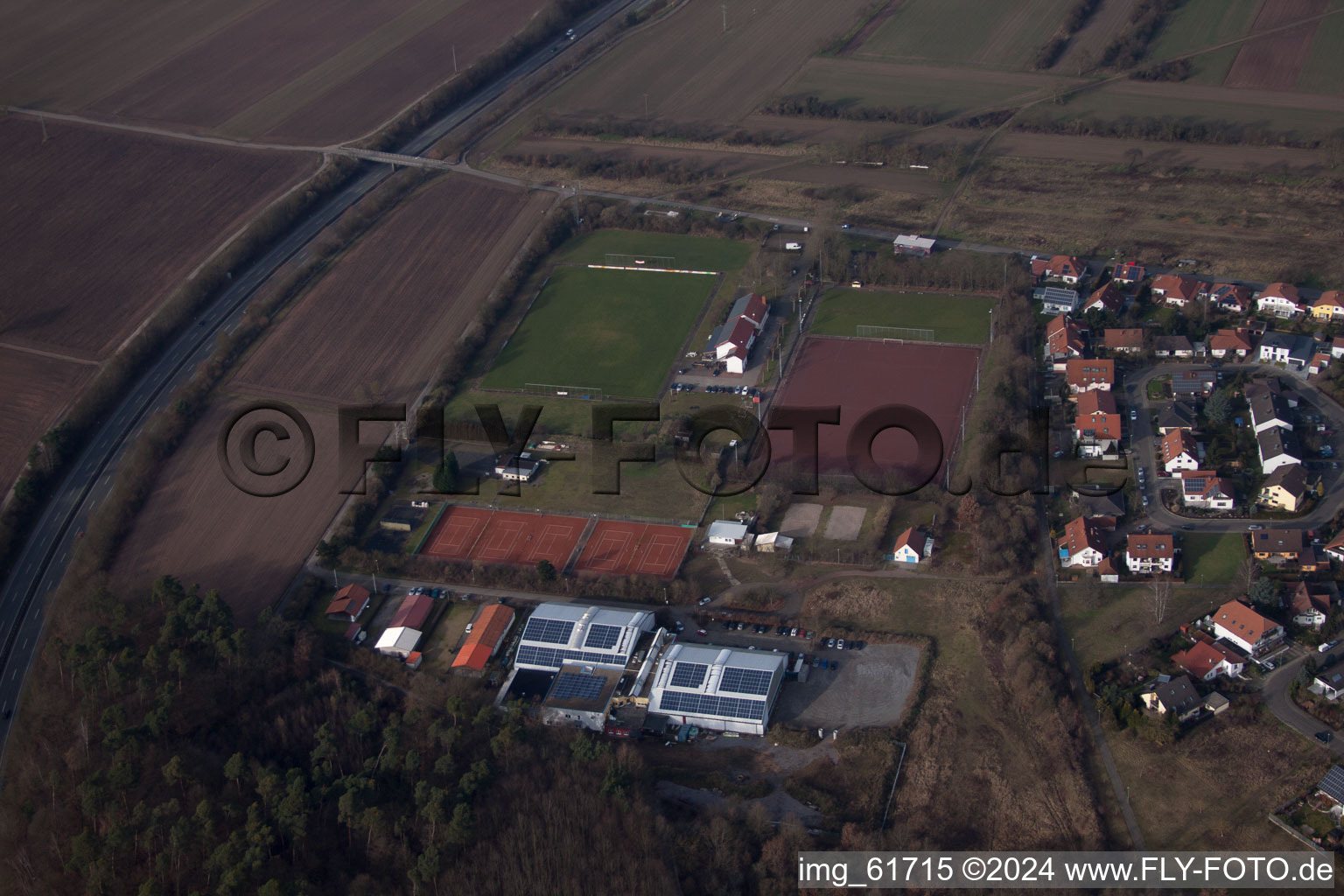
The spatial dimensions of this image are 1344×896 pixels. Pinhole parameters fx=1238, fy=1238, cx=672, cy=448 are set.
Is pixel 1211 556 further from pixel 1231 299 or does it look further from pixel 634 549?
pixel 634 549

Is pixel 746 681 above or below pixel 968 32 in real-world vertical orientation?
below

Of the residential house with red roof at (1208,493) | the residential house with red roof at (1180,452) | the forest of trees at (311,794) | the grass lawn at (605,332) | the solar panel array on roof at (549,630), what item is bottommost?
the forest of trees at (311,794)

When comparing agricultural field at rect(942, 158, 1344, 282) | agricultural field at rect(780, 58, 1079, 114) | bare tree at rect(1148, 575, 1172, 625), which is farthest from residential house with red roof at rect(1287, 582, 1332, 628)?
agricultural field at rect(780, 58, 1079, 114)

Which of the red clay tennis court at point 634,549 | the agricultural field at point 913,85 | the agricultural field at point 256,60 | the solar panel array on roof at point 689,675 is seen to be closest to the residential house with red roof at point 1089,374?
the red clay tennis court at point 634,549

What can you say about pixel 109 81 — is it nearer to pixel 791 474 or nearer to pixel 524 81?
pixel 524 81

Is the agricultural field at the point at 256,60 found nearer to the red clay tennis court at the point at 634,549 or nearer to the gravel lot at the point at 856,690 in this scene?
the red clay tennis court at the point at 634,549

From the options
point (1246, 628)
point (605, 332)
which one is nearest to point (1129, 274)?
point (605, 332)

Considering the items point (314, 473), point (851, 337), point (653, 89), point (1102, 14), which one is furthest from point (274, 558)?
point (1102, 14)
